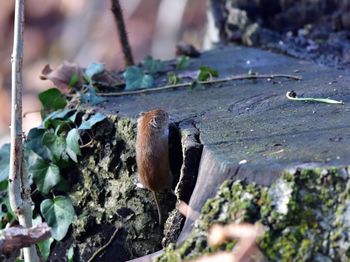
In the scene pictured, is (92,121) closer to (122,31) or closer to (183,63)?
(183,63)

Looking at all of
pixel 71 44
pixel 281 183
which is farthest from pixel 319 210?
pixel 71 44

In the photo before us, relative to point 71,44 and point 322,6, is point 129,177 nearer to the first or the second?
point 322,6

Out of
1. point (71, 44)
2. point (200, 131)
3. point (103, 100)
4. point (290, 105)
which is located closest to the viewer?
point (200, 131)

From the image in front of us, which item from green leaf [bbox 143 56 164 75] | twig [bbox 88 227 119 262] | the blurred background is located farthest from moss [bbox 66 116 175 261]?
the blurred background

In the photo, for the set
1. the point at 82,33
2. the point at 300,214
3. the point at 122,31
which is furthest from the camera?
the point at 82,33

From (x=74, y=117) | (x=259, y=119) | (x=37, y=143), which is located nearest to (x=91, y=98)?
(x=74, y=117)

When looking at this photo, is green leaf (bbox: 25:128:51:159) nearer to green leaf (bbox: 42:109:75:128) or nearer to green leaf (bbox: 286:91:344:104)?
green leaf (bbox: 42:109:75:128)

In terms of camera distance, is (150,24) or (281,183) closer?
(281,183)
